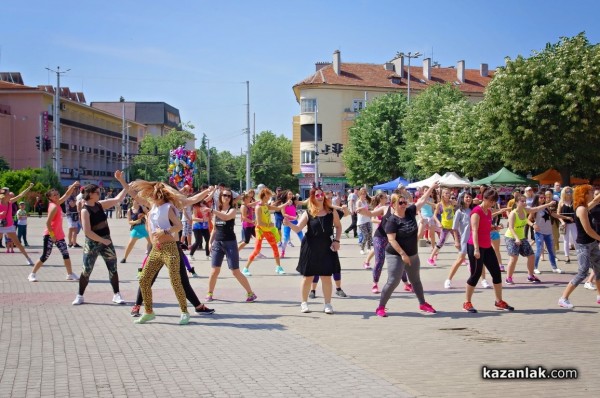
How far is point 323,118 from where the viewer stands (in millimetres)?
75938

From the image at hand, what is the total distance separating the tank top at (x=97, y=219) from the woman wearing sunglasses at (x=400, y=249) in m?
4.26

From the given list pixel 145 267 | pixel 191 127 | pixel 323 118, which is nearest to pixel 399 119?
pixel 323 118

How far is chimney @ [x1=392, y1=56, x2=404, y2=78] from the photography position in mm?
78938

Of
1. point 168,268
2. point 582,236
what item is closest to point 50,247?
point 168,268

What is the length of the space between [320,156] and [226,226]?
6680 cm

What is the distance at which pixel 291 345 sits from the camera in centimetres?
788

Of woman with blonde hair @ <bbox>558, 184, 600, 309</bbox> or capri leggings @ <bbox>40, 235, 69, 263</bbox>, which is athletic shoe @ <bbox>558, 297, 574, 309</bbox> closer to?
woman with blonde hair @ <bbox>558, 184, 600, 309</bbox>

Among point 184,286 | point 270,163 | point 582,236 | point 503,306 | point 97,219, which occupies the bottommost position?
point 503,306

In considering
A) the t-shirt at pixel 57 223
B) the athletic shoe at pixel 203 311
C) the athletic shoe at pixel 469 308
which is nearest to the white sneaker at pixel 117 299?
the athletic shoe at pixel 203 311

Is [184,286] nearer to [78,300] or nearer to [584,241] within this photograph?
[78,300]

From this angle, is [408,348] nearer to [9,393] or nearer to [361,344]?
[361,344]

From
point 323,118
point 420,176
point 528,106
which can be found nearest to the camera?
point 528,106

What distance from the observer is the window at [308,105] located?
7575 centimetres

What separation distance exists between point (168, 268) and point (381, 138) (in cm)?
5420
